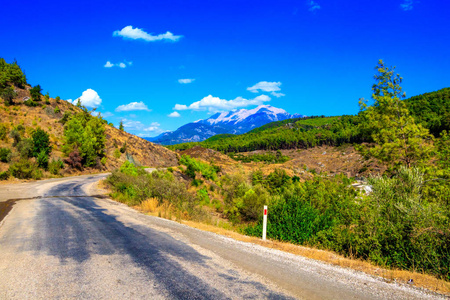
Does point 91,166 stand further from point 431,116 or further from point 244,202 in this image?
point 431,116

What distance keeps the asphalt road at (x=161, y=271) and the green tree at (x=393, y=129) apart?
44.9 feet

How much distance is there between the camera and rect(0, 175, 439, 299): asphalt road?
4000 millimetres

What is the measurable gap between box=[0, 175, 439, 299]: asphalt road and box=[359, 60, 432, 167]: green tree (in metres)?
13.7

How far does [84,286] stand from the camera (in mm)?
4180

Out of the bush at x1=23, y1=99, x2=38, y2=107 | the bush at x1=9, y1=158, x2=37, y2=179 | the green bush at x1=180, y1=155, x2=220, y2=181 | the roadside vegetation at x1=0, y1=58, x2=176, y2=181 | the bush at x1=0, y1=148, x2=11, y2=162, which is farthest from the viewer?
the bush at x1=23, y1=99, x2=38, y2=107

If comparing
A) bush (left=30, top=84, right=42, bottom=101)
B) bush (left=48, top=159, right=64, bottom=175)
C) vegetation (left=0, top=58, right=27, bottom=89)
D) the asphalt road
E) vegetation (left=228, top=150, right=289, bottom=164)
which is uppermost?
vegetation (left=0, top=58, right=27, bottom=89)

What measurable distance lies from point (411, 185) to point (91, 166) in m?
40.9

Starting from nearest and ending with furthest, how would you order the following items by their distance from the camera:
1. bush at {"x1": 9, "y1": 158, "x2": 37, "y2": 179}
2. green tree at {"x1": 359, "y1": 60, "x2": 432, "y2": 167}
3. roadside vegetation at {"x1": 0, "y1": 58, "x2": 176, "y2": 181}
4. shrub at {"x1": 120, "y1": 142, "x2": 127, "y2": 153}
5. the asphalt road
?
the asphalt road → green tree at {"x1": 359, "y1": 60, "x2": 432, "y2": 167} → bush at {"x1": 9, "y1": 158, "x2": 37, "y2": 179} → roadside vegetation at {"x1": 0, "y1": 58, "x2": 176, "y2": 181} → shrub at {"x1": 120, "y1": 142, "x2": 127, "y2": 153}

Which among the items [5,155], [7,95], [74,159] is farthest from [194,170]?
[7,95]

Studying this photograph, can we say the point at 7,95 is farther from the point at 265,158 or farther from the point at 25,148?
the point at 265,158

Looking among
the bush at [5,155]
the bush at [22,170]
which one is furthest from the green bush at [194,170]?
the bush at [5,155]

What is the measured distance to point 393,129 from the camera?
1616 centimetres

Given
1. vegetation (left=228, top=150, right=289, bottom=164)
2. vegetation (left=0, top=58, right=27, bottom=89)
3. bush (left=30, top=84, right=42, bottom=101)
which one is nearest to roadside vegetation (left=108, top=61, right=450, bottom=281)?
bush (left=30, top=84, right=42, bottom=101)

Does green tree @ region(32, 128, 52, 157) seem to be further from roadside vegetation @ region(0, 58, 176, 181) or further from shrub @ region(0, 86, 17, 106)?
shrub @ region(0, 86, 17, 106)
